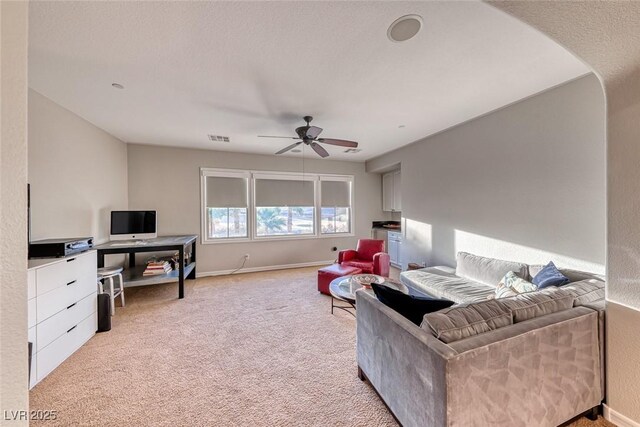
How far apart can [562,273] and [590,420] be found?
122cm

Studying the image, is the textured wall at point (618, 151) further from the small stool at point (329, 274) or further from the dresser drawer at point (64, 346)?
the dresser drawer at point (64, 346)

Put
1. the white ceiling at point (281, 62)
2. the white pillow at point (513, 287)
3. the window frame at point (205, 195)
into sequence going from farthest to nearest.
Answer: the window frame at point (205, 195)
the white pillow at point (513, 287)
the white ceiling at point (281, 62)

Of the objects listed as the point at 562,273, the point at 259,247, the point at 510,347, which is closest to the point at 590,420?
the point at 510,347

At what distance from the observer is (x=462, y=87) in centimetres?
244

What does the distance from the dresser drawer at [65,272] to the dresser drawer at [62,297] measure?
0.04 metres

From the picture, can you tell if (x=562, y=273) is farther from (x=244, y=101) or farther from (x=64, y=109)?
(x=64, y=109)

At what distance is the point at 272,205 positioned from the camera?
529cm

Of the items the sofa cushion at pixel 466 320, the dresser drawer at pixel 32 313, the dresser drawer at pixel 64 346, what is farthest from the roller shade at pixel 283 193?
the sofa cushion at pixel 466 320

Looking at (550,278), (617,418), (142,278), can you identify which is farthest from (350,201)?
(617,418)

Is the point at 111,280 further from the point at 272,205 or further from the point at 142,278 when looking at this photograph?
the point at 272,205

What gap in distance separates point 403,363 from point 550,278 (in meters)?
1.77

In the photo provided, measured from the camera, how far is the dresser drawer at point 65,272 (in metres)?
1.92

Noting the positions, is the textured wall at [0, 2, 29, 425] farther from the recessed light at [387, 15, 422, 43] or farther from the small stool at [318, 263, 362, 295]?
the small stool at [318, 263, 362, 295]

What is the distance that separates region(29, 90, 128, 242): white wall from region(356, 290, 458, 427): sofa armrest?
335 centimetres
